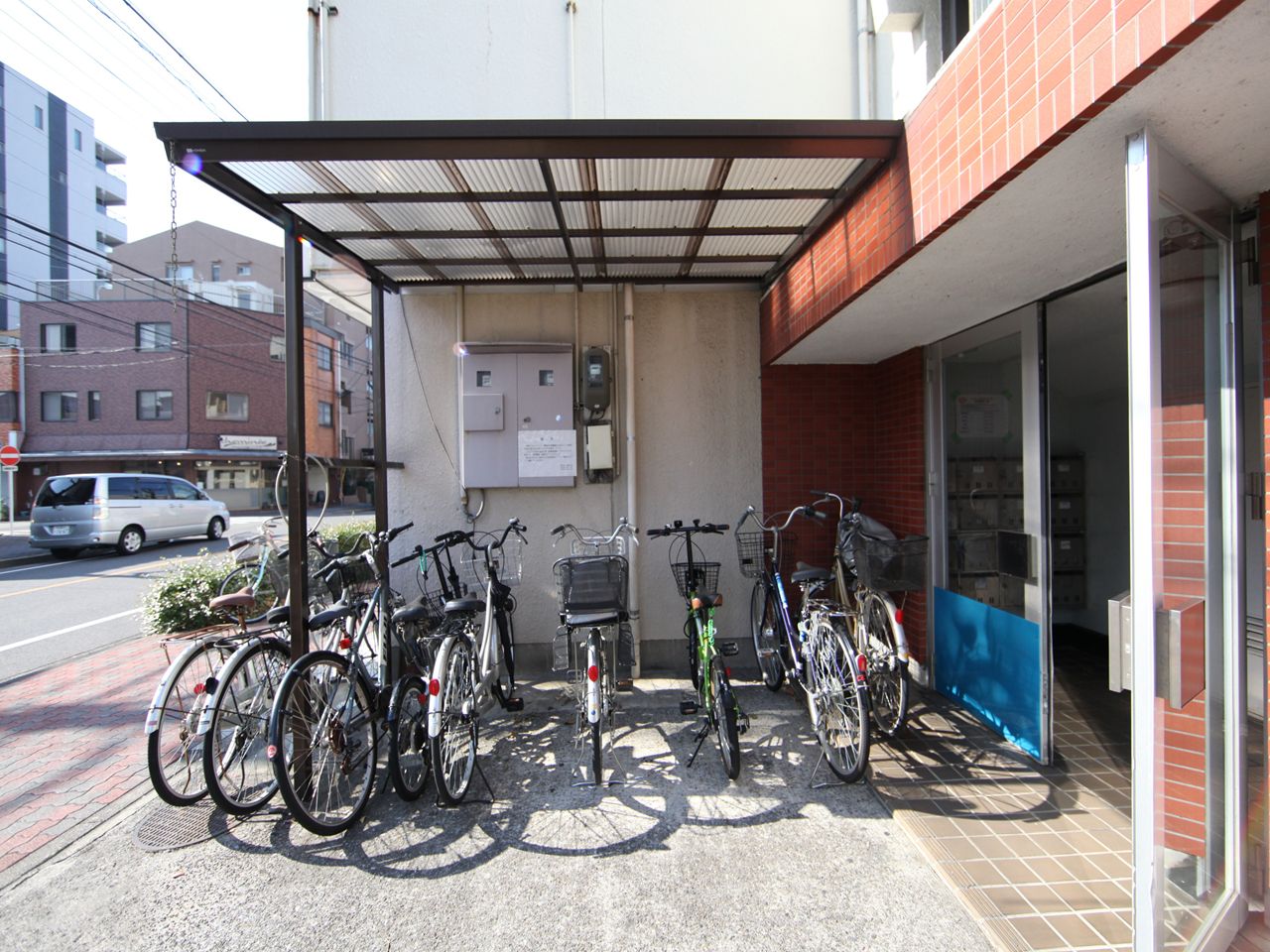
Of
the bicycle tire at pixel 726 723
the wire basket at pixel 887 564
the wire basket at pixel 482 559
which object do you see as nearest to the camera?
the bicycle tire at pixel 726 723

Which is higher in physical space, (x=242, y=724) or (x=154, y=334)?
(x=154, y=334)

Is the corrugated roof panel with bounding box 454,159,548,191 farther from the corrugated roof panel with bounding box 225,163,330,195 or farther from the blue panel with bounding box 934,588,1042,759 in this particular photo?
the blue panel with bounding box 934,588,1042,759

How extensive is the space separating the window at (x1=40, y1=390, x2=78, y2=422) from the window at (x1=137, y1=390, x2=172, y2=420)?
2.71 m

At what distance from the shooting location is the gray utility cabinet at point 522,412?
489 centimetres

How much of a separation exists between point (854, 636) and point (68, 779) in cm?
458

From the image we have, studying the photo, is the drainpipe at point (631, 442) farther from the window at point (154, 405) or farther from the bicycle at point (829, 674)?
the window at point (154, 405)

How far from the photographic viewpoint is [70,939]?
2.28 m

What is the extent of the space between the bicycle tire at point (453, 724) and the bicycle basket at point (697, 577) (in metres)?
1.43

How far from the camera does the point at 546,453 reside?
493 cm

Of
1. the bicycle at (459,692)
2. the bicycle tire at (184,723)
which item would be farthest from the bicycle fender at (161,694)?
the bicycle at (459,692)

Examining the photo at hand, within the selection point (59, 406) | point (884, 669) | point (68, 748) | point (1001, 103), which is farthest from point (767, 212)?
point (59, 406)

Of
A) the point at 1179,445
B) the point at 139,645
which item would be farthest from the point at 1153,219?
the point at 139,645

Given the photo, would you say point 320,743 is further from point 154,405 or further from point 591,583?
point 154,405

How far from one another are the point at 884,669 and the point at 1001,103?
2738 millimetres
